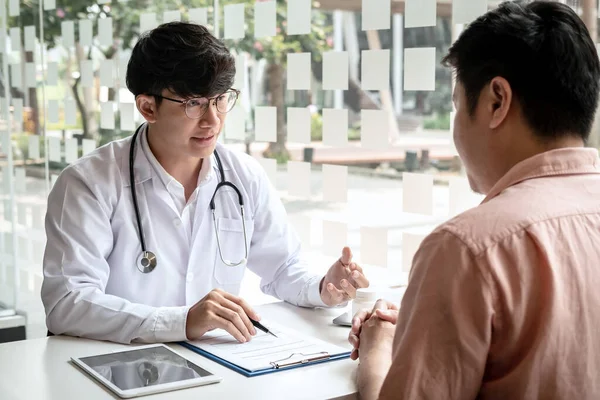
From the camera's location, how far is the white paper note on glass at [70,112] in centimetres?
419

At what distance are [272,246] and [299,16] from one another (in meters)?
0.91

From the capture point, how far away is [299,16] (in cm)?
288

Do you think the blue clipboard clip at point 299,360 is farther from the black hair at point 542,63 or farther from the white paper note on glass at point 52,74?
the white paper note on glass at point 52,74

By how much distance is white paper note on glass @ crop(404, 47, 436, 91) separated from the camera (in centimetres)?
243

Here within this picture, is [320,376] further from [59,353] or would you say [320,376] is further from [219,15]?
[219,15]

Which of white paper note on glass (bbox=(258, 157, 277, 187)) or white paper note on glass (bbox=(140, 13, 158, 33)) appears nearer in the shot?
white paper note on glass (bbox=(258, 157, 277, 187))

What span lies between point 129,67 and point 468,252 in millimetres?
1506

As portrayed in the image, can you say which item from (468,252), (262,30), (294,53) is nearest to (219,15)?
(262,30)

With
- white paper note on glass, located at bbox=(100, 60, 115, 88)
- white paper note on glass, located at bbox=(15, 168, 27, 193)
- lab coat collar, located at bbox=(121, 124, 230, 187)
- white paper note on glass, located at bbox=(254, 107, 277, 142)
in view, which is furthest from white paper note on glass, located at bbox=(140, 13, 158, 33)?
lab coat collar, located at bbox=(121, 124, 230, 187)

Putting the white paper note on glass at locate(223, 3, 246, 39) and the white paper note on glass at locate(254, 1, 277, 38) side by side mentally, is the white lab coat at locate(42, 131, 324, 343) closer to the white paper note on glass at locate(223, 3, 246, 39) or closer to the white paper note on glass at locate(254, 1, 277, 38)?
the white paper note on glass at locate(254, 1, 277, 38)

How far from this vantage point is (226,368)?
1.72 m

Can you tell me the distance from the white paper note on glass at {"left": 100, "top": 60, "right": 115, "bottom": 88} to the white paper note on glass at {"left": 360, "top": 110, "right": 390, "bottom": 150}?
5.79ft

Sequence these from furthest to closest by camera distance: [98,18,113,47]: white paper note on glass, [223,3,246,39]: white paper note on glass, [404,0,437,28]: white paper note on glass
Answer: [98,18,113,47]: white paper note on glass < [223,3,246,39]: white paper note on glass < [404,0,437,28]: white paper note on glass

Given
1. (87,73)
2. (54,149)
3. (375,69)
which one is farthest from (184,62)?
(54,149)
